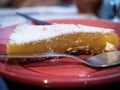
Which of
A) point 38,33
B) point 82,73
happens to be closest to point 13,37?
point 38,33

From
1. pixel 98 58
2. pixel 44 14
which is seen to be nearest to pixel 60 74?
pixel 98 58

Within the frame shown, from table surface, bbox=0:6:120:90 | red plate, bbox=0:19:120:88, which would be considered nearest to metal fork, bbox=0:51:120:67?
red plate, bbox=0:19:120:88

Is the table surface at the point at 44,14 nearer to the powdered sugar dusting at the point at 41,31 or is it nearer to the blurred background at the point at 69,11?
the blurred background at the point at 69,11

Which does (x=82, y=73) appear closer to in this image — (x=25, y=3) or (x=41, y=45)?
(x=41, y=45)

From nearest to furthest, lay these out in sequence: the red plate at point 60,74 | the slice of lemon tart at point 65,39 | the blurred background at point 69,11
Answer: the red plate at point 60,74 → the slice of lemon tart at point 65,39 → the blurred background at point 69,11

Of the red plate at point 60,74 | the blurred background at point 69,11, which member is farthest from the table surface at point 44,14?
the red plate at point 60,74

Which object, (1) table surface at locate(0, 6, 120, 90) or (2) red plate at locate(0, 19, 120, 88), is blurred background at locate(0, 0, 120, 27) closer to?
(1) table surface at locate(0, 6, 120, 90)

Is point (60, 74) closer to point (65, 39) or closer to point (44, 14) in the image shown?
point (65, 39)
